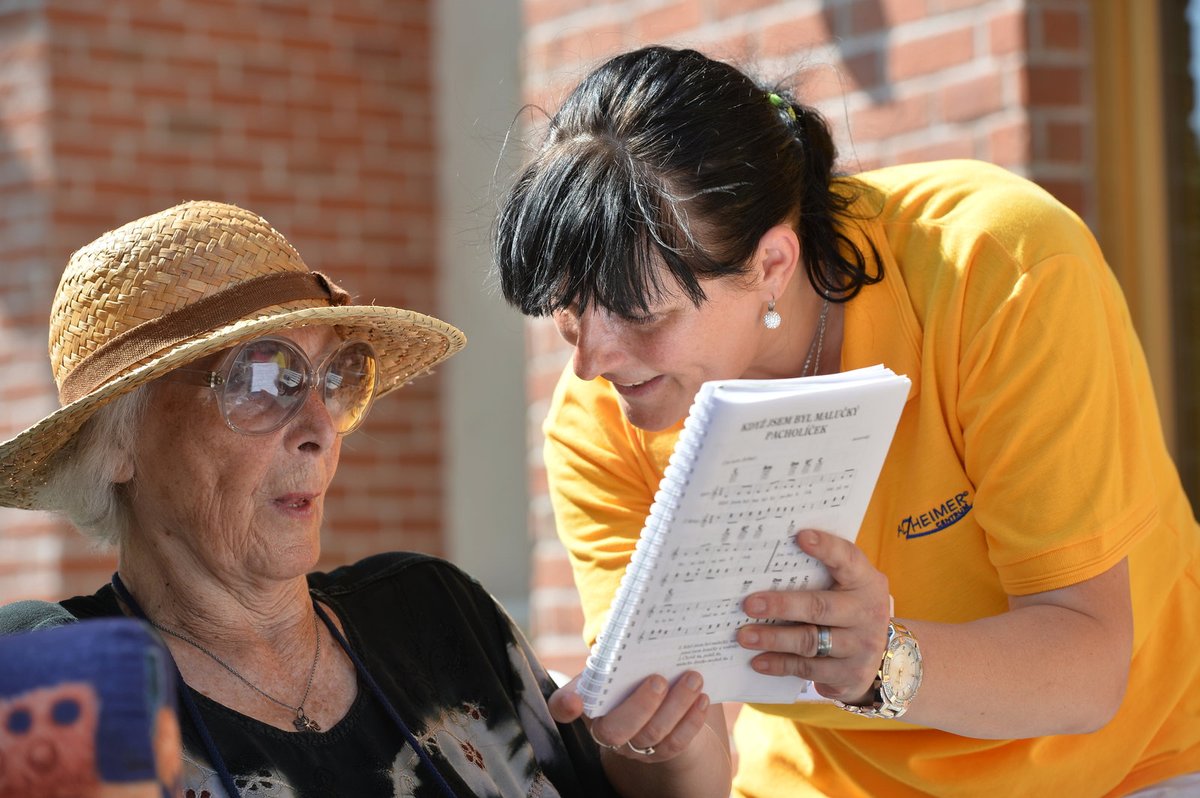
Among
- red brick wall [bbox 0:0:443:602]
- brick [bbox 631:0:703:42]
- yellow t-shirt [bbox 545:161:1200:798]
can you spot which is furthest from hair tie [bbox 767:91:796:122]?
red brick wall [bbox 0:0:443:602]

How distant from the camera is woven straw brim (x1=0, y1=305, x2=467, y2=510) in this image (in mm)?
1966

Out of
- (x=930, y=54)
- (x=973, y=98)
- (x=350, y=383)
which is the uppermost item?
(x=930, y=54)

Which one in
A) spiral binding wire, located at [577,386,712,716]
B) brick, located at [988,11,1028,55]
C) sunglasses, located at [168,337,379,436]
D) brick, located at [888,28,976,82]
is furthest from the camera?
brick, located at [888,28,976,82]

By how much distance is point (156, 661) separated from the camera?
1156 millimetres

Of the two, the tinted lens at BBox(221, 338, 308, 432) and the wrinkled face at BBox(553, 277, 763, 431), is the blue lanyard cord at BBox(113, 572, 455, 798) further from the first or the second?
the wrinkled face at BBox(553, 277, 763, 431)

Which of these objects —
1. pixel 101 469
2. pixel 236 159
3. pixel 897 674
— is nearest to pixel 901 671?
pixel 897 674

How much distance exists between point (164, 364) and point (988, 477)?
1.18 meters

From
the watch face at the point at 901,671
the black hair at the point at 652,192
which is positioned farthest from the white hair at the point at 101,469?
the watch face at the point at 901,671

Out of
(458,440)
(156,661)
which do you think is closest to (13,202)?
(458,440)

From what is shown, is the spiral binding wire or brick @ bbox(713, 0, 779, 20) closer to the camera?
the spiral binding wire

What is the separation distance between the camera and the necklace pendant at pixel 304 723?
2.07m

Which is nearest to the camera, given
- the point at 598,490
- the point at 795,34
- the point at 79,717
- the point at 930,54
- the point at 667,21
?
the point at 79,717

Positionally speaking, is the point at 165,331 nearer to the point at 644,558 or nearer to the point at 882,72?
the point at 644,558

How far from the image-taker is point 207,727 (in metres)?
1.96
